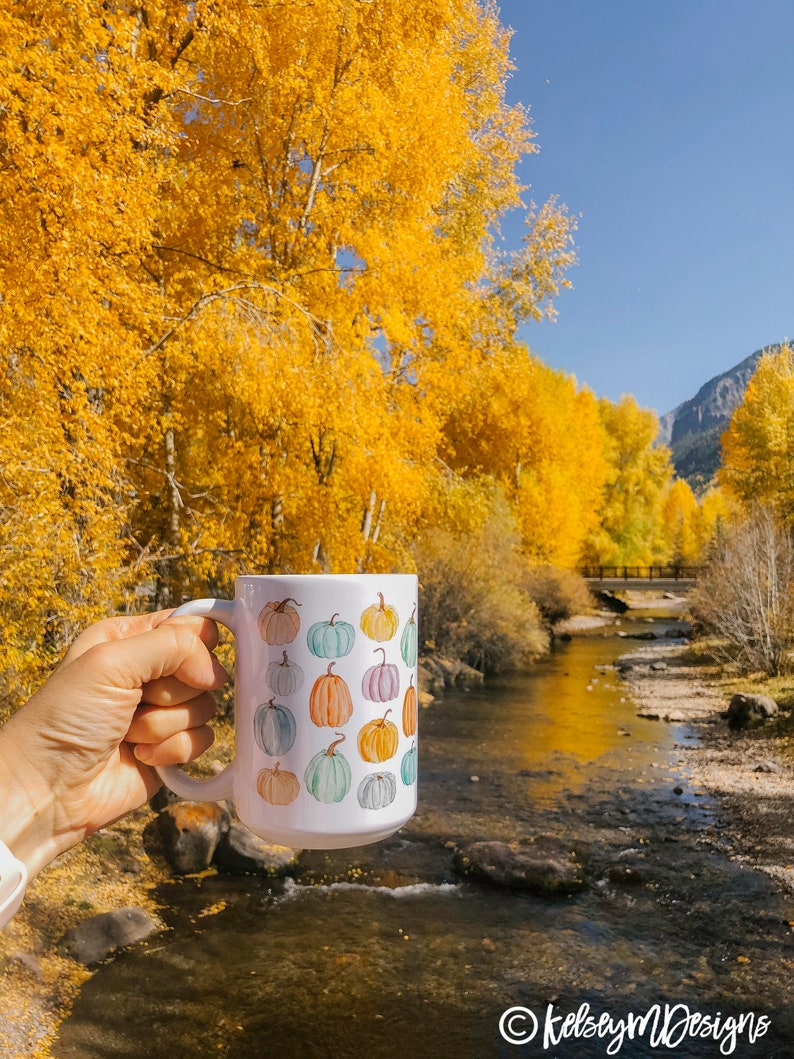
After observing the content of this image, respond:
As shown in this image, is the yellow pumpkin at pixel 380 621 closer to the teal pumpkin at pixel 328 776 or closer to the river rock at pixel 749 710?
the teal pumpkin at pixel 328 776

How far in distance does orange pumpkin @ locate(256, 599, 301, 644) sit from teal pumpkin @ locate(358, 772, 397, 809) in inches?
9.0

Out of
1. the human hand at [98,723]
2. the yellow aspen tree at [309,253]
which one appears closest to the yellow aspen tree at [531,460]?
the yellow aspen tree at [309,253]

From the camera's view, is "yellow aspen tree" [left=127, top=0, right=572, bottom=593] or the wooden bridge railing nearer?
"yellow aspen tree" [left=127, top=0, right=572, bottom=593]

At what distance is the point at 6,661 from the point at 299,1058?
2720 millimetres

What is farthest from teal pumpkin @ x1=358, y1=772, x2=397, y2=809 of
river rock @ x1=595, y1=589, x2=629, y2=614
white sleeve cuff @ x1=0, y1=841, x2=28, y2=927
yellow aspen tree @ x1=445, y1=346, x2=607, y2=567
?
river rock @ x1=595, y1=589, x2=629, y2=614

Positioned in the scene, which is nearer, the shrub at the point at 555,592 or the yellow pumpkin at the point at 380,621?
the yellow pumpkin at the point at 380,621

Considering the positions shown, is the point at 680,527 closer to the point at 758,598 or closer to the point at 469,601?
the point at 469,601

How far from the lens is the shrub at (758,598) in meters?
14.3

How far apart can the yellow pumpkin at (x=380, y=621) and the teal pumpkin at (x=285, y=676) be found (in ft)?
0.35

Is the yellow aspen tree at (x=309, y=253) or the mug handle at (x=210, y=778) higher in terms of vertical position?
the yellow aspen tree at (x=309, y=253)

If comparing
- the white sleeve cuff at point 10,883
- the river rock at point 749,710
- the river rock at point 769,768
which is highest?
the white sleeve cuff at point 10,883

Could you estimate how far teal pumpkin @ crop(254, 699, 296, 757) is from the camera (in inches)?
49.4

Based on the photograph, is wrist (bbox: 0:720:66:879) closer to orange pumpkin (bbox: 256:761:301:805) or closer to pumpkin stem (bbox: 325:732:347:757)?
orange pumpkin (bbox: 256:761:301:805)

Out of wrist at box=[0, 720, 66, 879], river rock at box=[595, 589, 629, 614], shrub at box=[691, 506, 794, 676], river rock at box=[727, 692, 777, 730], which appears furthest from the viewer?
river rock at box=[595, 589, 629, 614]
